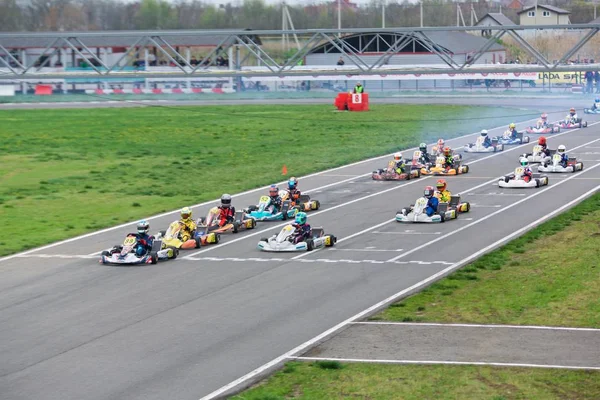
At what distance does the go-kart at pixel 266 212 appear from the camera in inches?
1451

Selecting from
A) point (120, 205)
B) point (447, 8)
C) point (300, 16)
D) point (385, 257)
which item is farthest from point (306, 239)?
point (447, 8)

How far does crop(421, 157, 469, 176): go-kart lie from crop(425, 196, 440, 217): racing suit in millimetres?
13336

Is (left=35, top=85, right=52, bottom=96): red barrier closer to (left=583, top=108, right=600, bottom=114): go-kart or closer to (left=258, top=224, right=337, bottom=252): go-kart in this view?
(left=583, top=108, right=600, bottom=114): go-kart

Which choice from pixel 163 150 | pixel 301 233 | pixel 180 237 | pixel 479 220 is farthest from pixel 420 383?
pixel 163 150

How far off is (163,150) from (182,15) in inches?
2023

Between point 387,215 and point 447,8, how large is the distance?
9071 cm

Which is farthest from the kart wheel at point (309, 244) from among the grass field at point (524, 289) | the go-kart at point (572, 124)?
the go-kart at point (572, 124)

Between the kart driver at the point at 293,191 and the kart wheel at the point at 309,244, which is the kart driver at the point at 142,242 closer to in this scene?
the kart wheel at the point at 309,244

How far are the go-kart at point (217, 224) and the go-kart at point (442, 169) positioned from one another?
16.1 metres

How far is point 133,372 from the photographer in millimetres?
18953

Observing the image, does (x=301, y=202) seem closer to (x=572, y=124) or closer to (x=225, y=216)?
(x=225, y=216)

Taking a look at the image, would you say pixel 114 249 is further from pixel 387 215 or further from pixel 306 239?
pixel 387 215

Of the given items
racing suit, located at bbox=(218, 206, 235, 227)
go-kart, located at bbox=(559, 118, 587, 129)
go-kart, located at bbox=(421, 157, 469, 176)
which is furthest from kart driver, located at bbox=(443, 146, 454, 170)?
go-kart, located at bbox=(559, 118, 587, 129)

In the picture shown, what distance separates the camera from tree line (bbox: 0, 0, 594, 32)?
108 metres
